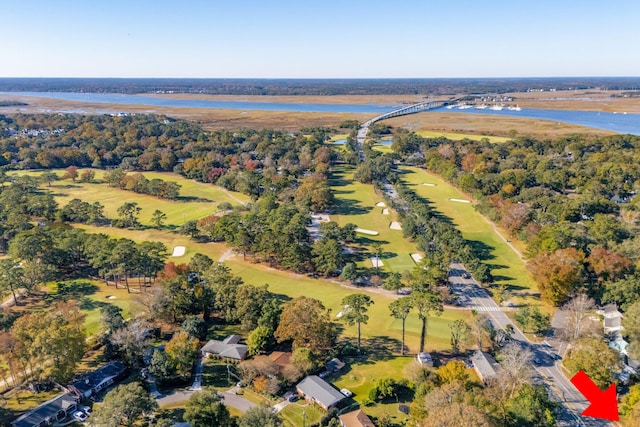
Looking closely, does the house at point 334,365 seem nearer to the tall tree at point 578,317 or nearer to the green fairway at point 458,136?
the tall tree at point 578,317

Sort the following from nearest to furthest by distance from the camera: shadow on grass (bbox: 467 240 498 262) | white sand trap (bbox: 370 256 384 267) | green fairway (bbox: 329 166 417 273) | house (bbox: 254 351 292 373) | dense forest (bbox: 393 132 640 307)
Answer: house (bbox: 254 351 292 373) < dense forest (bbox: 393 132 640 307) < white sand trap (bbox: 370 256 384 267) < green fairway (bbox: 329 166 417 273) < shadow on grass (bbox: 467 240 498 262)

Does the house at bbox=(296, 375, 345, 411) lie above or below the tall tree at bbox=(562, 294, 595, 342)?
below

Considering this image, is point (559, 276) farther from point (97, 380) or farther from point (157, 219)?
point (157, 219)

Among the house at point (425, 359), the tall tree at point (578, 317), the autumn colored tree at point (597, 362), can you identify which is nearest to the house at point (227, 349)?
the house at point (425, 359)

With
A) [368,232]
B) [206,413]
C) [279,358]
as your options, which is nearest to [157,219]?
[368,232]

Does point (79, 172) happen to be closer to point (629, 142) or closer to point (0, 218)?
point (0, 218)

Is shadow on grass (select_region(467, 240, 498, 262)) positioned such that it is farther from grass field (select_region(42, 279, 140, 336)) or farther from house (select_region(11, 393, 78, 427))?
house (select_region(11, 393, 78, 427))

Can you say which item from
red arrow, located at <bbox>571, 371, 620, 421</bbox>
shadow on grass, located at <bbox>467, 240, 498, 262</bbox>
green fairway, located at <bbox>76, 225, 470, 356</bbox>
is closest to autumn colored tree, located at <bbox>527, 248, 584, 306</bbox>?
green fairway, located at <bbox>76, 225, 470, 356</bbox>
